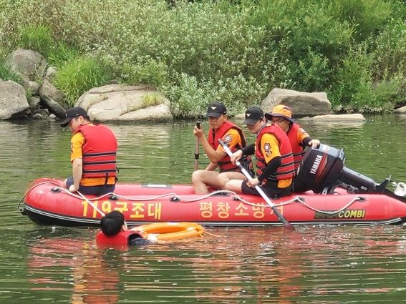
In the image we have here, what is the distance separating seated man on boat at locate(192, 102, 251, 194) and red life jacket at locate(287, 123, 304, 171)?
0.54 meters

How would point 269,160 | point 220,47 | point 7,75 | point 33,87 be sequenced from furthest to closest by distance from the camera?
point 220,47, point 33,87, point 7,75, point 269,160

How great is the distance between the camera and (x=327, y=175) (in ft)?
34.7

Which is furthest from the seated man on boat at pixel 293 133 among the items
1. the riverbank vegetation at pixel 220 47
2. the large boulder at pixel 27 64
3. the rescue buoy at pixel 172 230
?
the large boulder at pixel 27 64

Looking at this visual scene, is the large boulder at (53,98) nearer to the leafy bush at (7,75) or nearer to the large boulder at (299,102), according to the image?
the leafy bush at (7,75)

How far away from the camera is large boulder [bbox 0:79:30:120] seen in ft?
75.7

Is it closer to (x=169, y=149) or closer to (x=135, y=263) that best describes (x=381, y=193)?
(x=135, y=263)

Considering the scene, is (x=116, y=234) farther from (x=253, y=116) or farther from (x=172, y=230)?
(x=253, y=116)

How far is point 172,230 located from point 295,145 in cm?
200

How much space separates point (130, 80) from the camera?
23969 mm

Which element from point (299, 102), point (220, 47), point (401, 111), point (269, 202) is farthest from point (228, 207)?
point (401, 111)

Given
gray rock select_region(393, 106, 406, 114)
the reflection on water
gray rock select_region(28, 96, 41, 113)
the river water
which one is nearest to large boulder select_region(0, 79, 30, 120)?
gray rock select_region(28, 96, 41, 113)

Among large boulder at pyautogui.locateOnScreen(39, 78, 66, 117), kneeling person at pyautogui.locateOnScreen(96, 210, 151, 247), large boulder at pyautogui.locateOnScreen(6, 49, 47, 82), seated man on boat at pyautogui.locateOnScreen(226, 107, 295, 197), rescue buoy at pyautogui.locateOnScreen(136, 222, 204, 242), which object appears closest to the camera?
kneeling person at pyautogui.locateOnScreen(96, 210, 151, 247)

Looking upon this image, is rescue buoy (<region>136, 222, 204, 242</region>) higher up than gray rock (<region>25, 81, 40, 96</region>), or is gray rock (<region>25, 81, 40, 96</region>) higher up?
rescue buoy (<region>136, 222, 204, 242</region>)

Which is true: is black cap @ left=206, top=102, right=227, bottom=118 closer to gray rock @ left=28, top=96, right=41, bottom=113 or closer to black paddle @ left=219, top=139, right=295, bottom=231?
black paddle @ left=219, top=139, right=295, bottom=231
